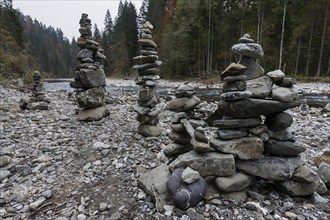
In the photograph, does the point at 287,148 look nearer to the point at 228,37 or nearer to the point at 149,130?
the point at 149,130

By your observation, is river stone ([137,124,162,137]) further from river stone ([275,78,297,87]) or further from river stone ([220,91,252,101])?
river stone ([275,78,297,87])

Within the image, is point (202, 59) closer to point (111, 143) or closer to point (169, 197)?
point (111, 143)

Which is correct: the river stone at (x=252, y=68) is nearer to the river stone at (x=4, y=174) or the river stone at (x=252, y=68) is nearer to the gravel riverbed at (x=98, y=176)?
the gravel riverbed at (x=98, y=176)

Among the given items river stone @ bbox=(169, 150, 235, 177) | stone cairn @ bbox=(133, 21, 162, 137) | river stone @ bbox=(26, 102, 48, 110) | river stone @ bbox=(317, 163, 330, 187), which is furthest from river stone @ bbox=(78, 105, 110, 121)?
river stone @ bbox=(317, 163, 330, 187)

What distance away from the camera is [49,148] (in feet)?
24.1

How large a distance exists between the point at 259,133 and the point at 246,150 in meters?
0.46

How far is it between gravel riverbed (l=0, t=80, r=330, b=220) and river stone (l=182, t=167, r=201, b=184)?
1.59 feet

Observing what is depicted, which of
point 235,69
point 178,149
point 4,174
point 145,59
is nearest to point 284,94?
point 235,69

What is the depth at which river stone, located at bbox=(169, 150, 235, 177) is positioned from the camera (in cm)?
443

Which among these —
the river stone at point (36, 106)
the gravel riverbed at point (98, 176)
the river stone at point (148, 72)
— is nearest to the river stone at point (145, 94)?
the river stone at point (148, 72)

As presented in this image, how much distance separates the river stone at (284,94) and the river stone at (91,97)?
7786mm

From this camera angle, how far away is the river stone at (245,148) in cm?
450

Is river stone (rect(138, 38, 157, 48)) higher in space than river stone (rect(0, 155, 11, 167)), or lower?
higher

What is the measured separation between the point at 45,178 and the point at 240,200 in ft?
15.4
